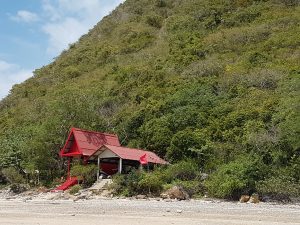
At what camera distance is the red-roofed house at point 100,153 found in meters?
27.8

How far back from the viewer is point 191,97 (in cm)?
3581

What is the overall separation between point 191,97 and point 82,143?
1054 cm

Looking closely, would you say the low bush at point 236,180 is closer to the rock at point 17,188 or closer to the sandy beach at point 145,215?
the sandy beach at point 145,215

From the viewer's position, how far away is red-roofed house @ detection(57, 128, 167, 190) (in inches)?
1096

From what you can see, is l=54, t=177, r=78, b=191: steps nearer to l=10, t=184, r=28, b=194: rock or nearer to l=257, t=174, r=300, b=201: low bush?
l=10, t=184, r=28, b=194: rock

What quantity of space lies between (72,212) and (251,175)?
9.79 meters

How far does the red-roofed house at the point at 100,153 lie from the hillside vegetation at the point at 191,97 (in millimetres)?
2145

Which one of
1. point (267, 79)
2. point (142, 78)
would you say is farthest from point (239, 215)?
point (142, 78)

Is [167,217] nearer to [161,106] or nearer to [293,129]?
[293,129]

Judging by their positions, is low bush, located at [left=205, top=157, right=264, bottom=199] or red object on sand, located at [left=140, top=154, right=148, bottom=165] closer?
low bush, located at [left=205, top=157, right=264, bottom=199]

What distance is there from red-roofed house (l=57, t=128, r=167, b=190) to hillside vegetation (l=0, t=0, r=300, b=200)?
7.04 feet

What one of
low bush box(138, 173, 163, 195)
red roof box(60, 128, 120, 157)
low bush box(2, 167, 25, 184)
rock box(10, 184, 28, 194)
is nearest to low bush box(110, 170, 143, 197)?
low bush box(138, 173, 163, 195)

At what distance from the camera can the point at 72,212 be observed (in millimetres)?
16406

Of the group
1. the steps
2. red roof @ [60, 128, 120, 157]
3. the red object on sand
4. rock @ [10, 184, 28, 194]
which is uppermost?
red roof @ [60, 128, 120, 157]
